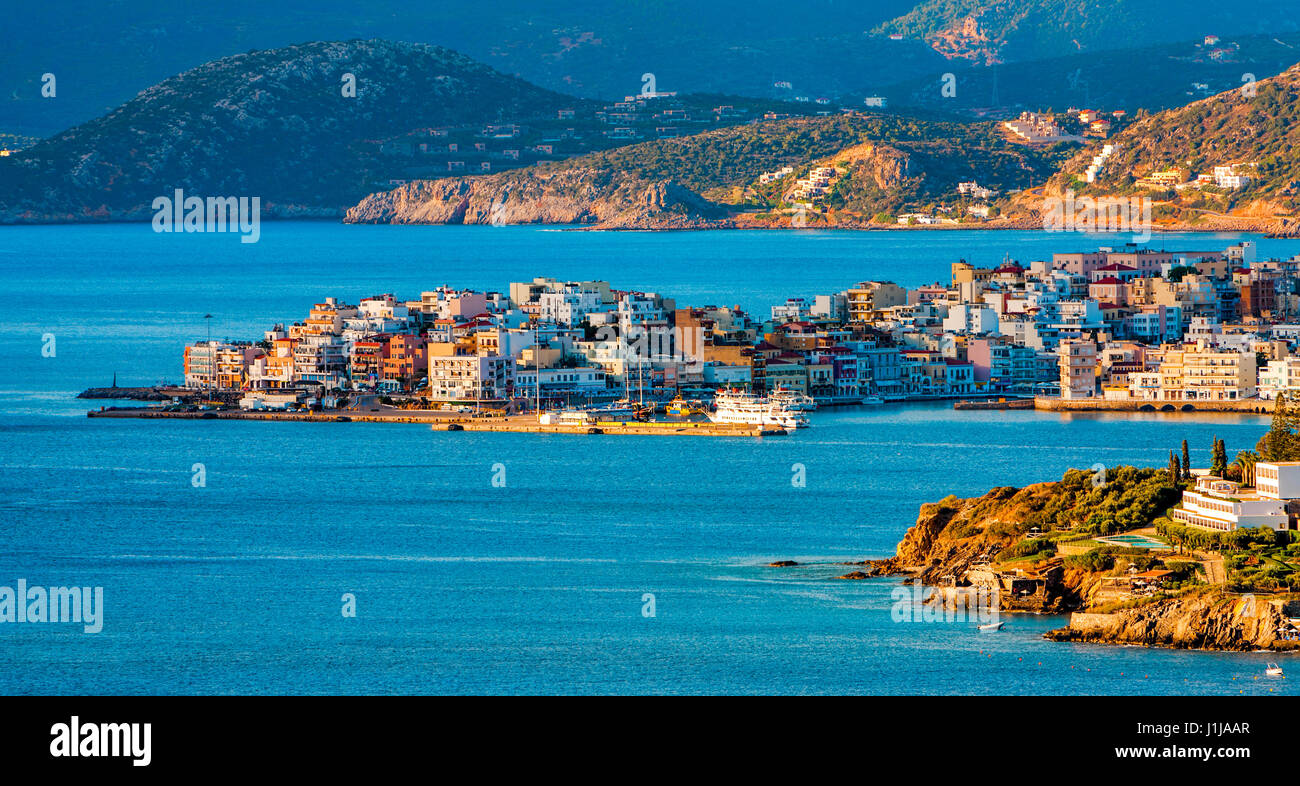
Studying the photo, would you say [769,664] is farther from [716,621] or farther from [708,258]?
[708,258]

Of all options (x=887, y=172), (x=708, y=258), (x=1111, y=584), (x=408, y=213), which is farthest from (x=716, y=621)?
(x=408, y=213)

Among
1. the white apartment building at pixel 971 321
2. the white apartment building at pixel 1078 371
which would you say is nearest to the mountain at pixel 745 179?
the white apartment building at pixel 971 321

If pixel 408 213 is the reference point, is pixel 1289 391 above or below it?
below

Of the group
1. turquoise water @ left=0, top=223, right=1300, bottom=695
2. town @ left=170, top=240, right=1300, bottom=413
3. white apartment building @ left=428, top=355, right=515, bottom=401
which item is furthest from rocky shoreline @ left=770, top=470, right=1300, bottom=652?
white apartment building @ left=428, top=355, right=515, bottom=401

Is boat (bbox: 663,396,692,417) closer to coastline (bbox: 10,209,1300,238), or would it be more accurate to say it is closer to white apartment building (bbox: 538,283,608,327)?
white apartment building (bbox: 538,283,608,327)

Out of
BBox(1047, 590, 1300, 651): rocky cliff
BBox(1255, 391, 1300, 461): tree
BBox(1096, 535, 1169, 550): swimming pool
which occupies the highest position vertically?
BBox(1255, 391, 1300, 461): tree
